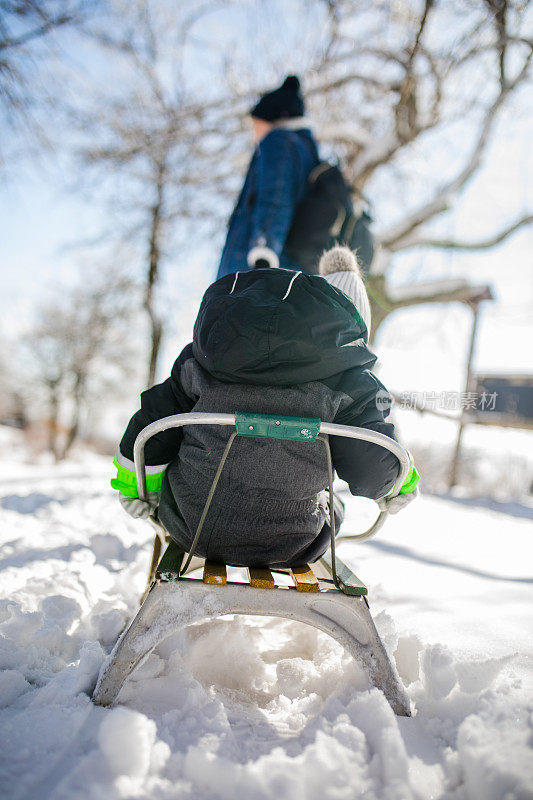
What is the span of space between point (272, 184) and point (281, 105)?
2.57ft

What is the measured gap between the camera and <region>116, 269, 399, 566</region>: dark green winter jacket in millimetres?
1194

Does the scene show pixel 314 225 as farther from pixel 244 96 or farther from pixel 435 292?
pixel 244 96

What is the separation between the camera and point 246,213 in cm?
309

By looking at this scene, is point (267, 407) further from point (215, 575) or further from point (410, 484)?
point (410, 484)

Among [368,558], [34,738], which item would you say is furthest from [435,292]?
[34,738]

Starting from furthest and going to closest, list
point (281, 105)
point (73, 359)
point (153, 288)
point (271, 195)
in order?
point (73, 359) < point (153, 288) < point (281, 105) < point (271, 195)

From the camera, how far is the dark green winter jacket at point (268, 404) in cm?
119

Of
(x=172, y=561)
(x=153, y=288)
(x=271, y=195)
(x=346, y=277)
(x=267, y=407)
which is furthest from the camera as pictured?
(x=153, y=288)

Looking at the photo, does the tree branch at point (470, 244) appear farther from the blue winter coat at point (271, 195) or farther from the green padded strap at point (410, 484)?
the green padded strap at point (410, 484)

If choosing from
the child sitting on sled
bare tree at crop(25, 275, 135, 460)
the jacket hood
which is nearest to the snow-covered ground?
the child sitting on sled

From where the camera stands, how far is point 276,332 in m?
1.17

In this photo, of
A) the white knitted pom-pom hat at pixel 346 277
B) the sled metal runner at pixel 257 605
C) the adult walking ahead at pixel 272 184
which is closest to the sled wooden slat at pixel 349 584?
the sled metal runner at pixel 257 605

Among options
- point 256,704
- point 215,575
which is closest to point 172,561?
point 215,575

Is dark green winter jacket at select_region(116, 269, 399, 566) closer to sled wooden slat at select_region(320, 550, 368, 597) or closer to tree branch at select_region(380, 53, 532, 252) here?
sled wooden slat at select_region(320, 550, 368, 597)
